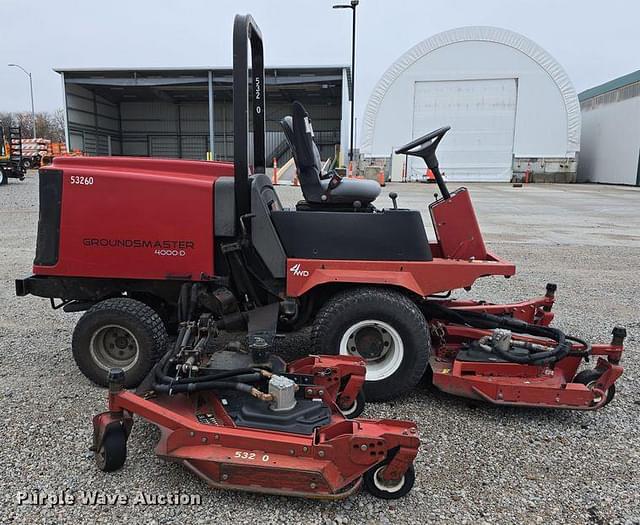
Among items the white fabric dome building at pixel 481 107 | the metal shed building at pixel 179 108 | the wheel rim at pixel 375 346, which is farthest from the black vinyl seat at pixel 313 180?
the white fabric dome building at pixel 481 107

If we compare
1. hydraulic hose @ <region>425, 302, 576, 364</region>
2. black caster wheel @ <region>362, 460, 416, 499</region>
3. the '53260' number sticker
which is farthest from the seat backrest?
black caster wheel @ <region>362, 460, 416, 499</region>

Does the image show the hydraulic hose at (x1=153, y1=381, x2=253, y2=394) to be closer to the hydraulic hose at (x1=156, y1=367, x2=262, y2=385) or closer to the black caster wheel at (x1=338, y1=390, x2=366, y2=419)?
the hydraulic hose at (x1=156, y1=367, x2=262, y2=385)

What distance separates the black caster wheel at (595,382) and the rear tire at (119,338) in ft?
8.37

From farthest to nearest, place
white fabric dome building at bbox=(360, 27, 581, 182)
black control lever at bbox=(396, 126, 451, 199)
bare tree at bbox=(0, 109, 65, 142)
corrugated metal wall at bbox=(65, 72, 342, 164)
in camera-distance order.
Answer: bare tree at bbox=(0, 109, 65, 142)
corrugated metal wall at bbox=(65, 72, 342, 164)
white fabric dome building at bbox=(360, 27, 581, 182)
black control lever at bbox=(396, 126, 451, 199)

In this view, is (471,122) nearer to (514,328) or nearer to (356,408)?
(514,328)

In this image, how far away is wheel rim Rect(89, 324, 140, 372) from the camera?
3.24 metres

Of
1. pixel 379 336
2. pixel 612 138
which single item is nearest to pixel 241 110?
pixel 379 336

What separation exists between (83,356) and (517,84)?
30590mm

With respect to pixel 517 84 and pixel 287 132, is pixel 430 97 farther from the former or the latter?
pixel 287 132

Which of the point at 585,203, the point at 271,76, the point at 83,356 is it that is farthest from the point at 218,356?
the point at 271,76

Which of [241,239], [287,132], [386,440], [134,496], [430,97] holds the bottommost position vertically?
[134,496]

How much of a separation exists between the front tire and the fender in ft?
0.38

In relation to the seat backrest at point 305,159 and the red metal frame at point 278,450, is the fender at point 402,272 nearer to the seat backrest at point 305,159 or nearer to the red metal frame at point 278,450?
the seat backrest at point 305,159

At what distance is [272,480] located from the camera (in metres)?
2.19
